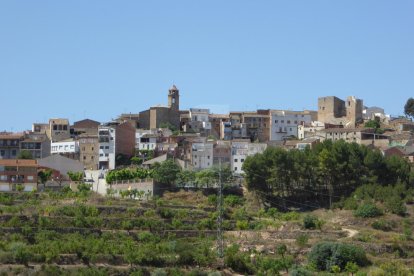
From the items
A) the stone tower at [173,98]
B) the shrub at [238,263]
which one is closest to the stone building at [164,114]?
the stone tower at [173,98]

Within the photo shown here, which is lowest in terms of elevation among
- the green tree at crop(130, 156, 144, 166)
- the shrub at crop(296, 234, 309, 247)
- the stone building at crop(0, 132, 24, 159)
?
the shrub at crop(296, 234, 309, 247)

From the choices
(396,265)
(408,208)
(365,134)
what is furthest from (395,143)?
(396,265)

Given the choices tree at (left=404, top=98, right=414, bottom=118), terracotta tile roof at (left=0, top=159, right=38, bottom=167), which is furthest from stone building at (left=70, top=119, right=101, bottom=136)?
tree at (left=404, top=98, right=414, bottom=118)

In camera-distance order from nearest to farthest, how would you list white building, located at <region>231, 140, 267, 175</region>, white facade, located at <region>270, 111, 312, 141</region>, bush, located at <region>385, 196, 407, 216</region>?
bush, located at <region>385, 196, 407, 216</region>
white building, located at <region>231, 140, 267, 175</region>
white facade, located at <region>270, 111, 312, 141</region>

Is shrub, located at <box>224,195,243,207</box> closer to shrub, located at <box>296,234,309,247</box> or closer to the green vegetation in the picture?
the green vegetation

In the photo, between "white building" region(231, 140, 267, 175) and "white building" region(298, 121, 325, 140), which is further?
"white building" region(298, 121, 325, 140)

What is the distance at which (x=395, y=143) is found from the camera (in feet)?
244

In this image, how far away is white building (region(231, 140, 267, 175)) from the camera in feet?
230

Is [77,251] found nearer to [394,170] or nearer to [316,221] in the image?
[316,221]

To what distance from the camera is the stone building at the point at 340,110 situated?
8631 centimetres

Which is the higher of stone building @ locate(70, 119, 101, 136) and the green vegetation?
stone building @ locate(70, 119, 101, 136)

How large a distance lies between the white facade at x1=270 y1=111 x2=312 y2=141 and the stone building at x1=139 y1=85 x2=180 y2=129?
27.5ft

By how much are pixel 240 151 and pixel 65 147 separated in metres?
13.2

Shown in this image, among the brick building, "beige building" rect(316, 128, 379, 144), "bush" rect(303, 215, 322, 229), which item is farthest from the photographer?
"beige building" rect(316, 128, 379, 144)
